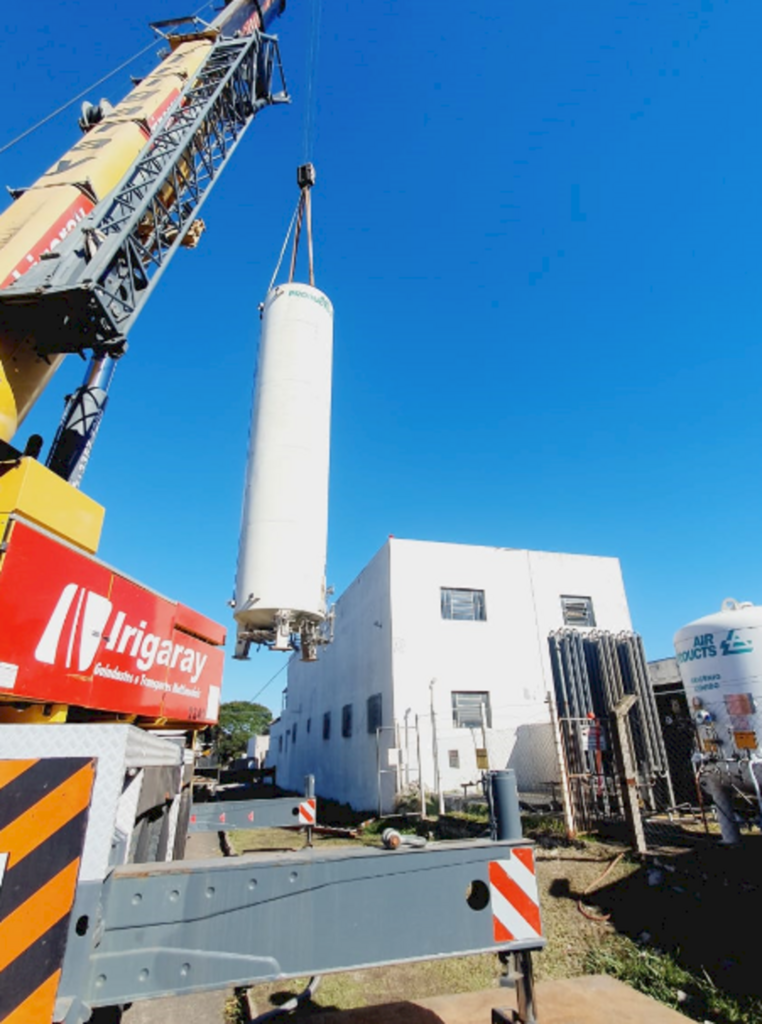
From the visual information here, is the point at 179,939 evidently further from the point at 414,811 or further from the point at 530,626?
the point at 530,626

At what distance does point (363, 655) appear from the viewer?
62.2ft

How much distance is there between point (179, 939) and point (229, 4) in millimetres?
19462

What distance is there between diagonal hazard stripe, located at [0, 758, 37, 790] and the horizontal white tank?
914cm

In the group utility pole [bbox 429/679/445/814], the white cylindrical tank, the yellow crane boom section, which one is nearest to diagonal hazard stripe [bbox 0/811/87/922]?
the yellow crane boom section

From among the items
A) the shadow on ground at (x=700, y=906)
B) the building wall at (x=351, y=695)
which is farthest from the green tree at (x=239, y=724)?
the shadow on ground at (x=700, y=906)

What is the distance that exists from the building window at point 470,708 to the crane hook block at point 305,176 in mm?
16586

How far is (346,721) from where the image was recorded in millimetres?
20125

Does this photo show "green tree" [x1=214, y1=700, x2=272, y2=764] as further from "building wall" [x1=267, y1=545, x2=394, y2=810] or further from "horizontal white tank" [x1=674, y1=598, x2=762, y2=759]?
"horizontal white tank" [x1=674, y1=598, x2=762, y2=759]

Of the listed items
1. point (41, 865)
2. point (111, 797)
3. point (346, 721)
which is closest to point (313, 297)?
point (111, 797)

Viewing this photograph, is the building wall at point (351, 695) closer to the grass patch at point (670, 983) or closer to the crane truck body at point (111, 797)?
the crane truck body at point (111, 797)

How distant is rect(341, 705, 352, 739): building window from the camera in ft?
64.6

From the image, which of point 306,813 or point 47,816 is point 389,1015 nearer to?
point 47,816

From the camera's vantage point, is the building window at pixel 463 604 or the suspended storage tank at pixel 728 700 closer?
the suspended storage tank at pixel 728 700

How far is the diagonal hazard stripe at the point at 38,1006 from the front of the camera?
73.2 inches
